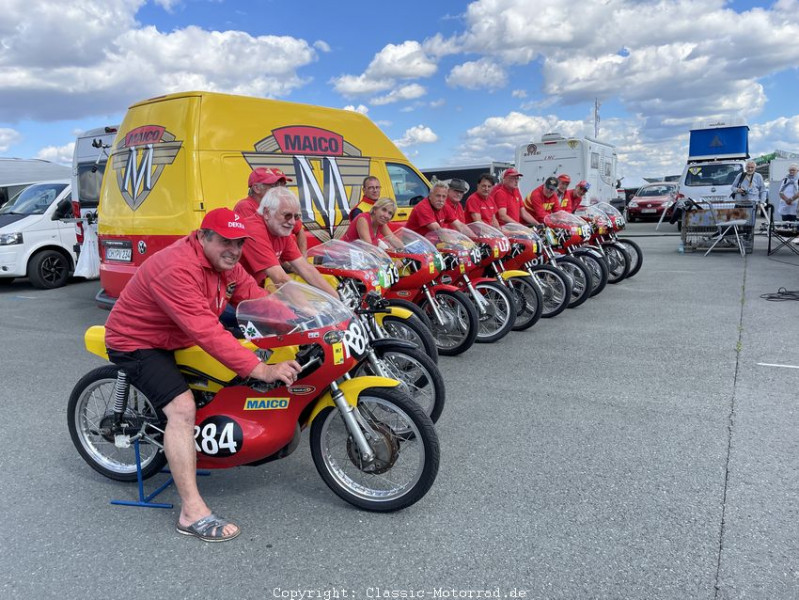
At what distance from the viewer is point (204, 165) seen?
6.02 m

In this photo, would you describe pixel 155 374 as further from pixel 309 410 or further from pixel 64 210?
pixel 64 210

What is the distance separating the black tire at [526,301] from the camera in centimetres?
729

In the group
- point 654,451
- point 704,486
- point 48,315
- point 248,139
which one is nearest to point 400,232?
point 248,139

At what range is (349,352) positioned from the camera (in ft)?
10.6

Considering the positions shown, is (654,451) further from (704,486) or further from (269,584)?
(269,584)

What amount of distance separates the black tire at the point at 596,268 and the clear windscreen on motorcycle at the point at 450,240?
9.84 ft

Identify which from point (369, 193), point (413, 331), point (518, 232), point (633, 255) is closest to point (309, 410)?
point (413, 331)

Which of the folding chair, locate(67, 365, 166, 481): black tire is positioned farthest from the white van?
the folding chair

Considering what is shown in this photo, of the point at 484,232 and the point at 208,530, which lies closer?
the point at 208,530

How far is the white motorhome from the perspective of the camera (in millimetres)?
18578

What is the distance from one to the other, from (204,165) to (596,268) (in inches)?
233

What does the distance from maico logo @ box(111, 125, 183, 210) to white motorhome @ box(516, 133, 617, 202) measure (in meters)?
14.2

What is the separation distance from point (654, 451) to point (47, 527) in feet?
11.5

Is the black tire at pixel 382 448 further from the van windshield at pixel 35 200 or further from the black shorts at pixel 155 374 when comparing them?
the van windshield at pixel 35 200
